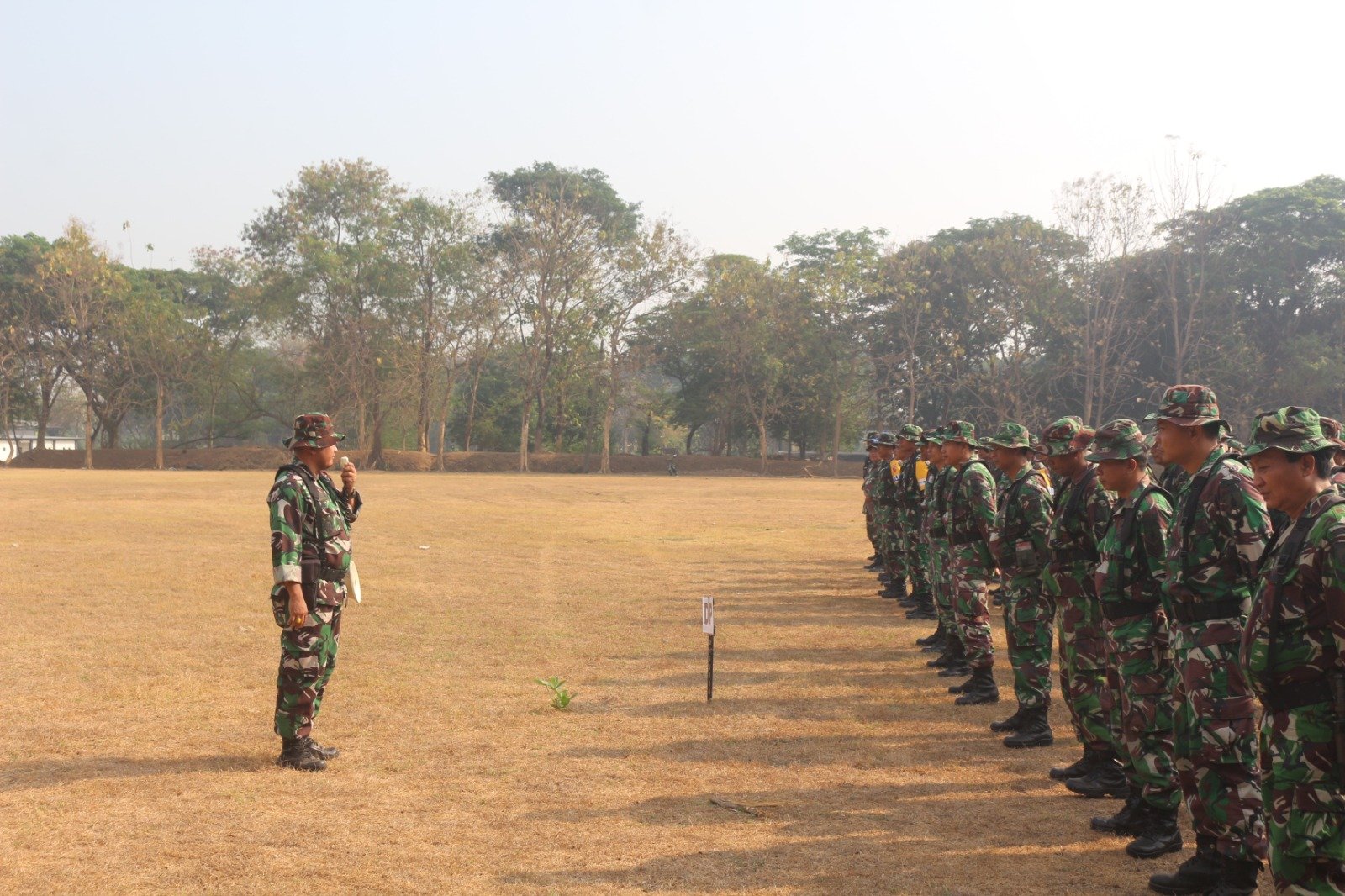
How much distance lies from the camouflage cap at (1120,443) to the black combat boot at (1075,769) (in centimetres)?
217

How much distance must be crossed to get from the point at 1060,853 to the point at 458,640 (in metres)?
7.79

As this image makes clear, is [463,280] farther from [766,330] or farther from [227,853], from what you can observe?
[227,853]

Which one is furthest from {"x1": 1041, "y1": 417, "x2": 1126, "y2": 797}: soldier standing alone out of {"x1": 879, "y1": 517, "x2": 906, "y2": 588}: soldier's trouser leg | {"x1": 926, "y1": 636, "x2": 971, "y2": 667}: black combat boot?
{"x1": 879, "y1": 517, "x2": 906, "y2": 588}: soldier's trouser leg

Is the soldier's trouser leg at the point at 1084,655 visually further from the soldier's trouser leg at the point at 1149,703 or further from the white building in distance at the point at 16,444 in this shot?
the white building in distance at the point at 16,444

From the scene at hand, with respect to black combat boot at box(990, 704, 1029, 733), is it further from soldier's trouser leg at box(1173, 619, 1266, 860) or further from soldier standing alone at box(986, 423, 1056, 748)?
soldier's trouser leg at box(1173, 619, 1266, 860)

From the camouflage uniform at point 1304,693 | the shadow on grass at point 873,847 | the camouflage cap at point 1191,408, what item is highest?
the camouflage cap at point 1191,408

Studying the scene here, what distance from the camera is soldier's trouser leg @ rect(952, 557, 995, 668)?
31.6 feet

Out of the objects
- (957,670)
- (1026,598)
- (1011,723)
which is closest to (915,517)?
(957,670)

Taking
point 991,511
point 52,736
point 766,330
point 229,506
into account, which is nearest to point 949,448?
point 991,511

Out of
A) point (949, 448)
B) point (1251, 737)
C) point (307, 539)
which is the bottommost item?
point (1251, 737)

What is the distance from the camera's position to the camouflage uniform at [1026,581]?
8141 millimetres

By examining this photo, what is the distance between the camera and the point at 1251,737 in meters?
5.11

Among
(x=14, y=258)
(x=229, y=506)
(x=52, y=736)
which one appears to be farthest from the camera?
(x=14, y=258)

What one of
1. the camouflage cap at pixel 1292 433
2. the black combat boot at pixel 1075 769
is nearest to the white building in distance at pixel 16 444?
the black combat boot at pixel 1075 769
